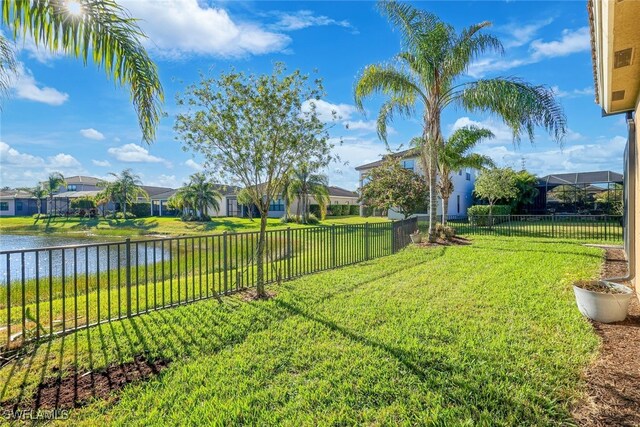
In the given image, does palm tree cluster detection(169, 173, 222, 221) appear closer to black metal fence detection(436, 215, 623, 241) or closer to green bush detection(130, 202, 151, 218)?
green bush detection(130, 202, 151, 218)

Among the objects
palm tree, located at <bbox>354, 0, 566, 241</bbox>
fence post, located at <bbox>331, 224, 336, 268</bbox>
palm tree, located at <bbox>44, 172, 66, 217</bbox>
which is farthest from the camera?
palm tree, located at <bbox>44, 172, 66, 217</bbox>

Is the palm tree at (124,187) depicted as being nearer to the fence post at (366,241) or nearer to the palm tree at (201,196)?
the palm tree at (201,196)

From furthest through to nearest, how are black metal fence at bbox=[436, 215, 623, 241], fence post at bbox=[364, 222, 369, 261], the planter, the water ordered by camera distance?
1. black metal fence at bbox=[436, 215, 623, 241]
2. fence post at bbox=[364, 222, 369, 261]
3. the water
4. the planter

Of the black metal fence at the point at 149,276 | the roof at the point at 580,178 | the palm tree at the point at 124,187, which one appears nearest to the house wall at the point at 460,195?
the roof at the point at 580,178

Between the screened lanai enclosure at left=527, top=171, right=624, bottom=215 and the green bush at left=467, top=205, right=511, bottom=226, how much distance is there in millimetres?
5160

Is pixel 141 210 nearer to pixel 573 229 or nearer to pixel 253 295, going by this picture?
Result: pixel 253 295

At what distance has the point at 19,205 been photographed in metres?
51.4

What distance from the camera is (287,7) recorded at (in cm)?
795

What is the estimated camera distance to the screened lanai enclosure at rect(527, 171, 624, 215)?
26641 mm

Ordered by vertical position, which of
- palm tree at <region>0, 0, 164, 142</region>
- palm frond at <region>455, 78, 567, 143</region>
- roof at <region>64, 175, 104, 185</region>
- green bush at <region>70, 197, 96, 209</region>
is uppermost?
roof at <region>64, 175, 104, 185</region>

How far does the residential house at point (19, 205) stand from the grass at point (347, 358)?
62.1m

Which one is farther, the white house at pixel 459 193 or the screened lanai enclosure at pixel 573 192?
the white house at pixel 459 193

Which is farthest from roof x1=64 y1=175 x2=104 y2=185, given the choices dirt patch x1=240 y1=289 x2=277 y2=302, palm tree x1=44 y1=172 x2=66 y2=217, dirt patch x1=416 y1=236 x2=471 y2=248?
dirt patch x1=240 y1=289 x2=277 y2=302

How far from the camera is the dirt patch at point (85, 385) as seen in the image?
275 cm
